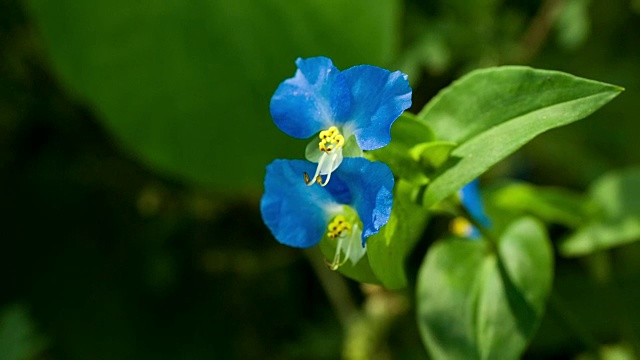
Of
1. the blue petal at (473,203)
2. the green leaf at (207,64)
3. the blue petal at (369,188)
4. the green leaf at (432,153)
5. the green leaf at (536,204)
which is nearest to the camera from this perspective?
the blue petal at (369,188)

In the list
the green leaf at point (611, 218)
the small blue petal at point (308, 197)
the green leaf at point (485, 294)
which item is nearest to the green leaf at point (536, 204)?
the green leaf at point (611, 218)

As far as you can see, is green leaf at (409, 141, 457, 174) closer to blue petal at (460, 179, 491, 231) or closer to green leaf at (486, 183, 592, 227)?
blue petal at (460, 179, 491, 231)

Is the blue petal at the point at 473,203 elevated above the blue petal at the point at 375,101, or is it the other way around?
the blue petal at the point at 375,101

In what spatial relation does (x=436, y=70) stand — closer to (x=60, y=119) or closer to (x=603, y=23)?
(x=603, y=23)

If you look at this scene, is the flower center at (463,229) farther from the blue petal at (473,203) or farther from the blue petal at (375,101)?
the blue petal at (375,101)

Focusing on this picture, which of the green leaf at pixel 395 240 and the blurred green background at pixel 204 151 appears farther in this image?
the blurred green background at pixel 204 151

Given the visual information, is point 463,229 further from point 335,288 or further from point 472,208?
point 335,288
